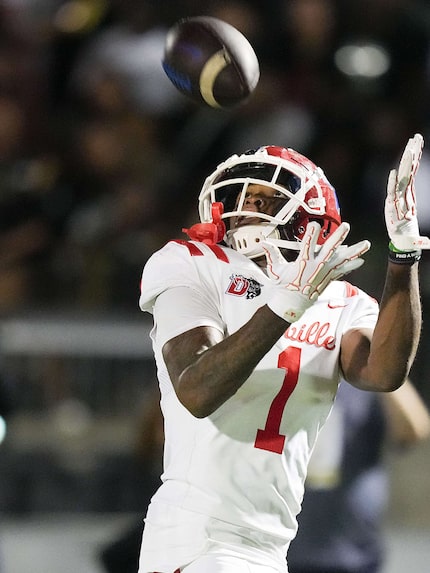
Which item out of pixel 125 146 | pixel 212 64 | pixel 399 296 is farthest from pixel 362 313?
pixel 125 146

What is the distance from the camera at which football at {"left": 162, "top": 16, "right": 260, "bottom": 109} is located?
2980 millimetres

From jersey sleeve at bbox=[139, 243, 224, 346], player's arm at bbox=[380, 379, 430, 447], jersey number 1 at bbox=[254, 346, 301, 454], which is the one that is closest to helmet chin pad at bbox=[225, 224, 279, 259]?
jersey sleeve at bbox=[139, 243, 224, 346]

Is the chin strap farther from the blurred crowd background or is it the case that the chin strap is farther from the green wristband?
the blurred crowd background

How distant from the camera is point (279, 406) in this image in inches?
93.3

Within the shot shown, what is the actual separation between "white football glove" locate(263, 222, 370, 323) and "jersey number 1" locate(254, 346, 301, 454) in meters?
0.26

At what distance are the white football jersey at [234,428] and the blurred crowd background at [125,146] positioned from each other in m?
2.78

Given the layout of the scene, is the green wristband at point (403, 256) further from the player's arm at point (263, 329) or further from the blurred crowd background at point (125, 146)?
the blurred crowd background at point (125, 146)

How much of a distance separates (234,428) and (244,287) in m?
0.30

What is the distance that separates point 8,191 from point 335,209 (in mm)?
3549

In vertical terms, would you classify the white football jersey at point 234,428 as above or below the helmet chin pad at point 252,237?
below

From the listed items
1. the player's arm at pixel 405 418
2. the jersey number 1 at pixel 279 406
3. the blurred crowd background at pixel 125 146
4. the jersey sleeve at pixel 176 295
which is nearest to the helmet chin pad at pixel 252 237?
the jersey sleeve at pixel 176 295

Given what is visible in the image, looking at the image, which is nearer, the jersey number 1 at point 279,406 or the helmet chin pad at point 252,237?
the jersey number 1 at point 279,406

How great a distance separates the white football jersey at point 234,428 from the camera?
231 centimetres

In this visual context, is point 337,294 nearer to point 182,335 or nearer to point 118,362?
point 182,335
